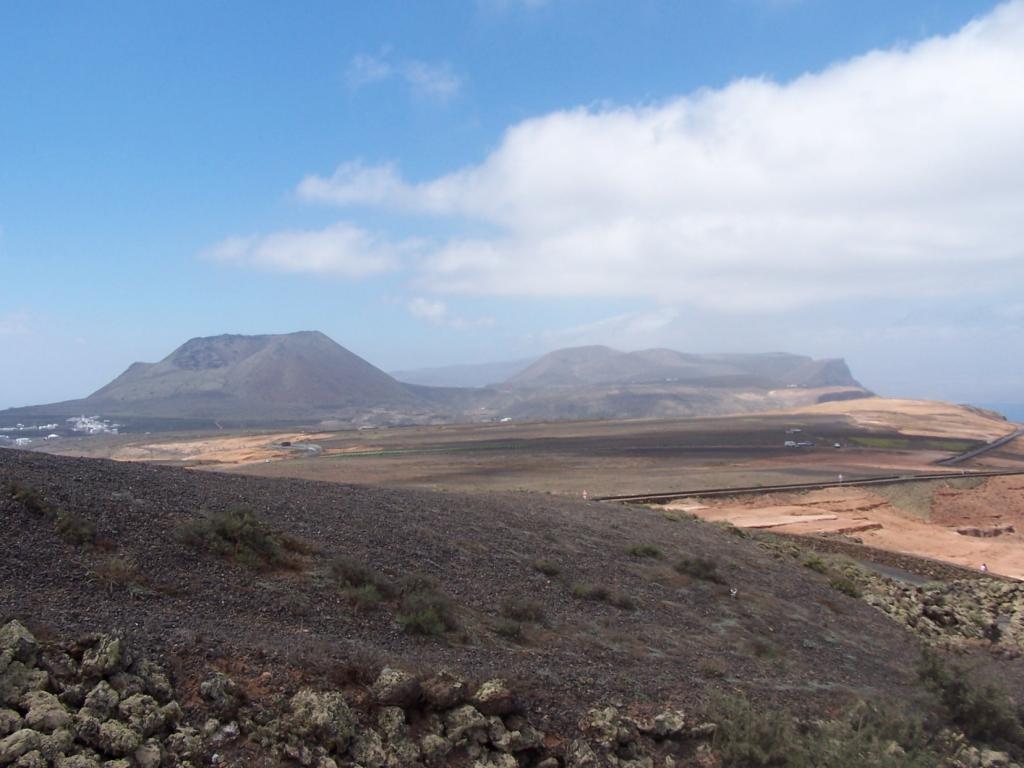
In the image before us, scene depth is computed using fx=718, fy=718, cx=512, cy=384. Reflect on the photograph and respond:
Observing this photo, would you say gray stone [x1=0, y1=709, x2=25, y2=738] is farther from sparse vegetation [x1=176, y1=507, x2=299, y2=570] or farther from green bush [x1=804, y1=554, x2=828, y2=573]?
green bush [x1=804, y1=554, x2=828, y2=573]

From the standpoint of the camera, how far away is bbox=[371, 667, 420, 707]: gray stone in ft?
26.6

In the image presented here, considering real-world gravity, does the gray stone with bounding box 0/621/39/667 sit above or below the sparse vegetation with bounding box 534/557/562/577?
above

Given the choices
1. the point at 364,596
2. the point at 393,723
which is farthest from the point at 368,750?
the point at 364,596

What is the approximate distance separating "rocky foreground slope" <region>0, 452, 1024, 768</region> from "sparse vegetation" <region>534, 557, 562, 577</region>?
57 mm

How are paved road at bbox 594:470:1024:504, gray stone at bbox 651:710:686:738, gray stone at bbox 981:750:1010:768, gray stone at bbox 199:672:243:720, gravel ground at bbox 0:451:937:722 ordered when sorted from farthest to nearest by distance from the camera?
paved road at bbox 594:470:1024:504 → gray stone at bbox 981:750:1010:768 → gray stone at bbox 651:710:686:738 → gravel ground at bbox 0:451:937:722 → gray stone at bbox 199:672:243:720

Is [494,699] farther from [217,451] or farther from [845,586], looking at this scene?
[217,451]

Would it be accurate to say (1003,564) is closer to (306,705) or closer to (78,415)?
(306,705)

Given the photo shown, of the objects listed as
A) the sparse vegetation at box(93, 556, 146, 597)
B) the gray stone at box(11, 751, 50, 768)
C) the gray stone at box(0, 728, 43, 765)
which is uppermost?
the sparse vegetation at box(93, 556, 146, 597)

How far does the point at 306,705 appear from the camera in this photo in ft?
24.7

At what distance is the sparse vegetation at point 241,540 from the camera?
11.5 metres

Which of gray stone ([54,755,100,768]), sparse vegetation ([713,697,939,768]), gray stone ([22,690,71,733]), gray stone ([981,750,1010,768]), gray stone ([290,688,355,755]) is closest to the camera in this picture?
gray stone ([54,755,100,768])

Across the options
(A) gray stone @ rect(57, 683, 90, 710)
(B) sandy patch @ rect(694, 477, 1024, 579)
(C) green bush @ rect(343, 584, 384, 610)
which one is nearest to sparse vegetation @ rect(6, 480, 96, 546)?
(C) green bush @ rect(343, 584, 384, 610)

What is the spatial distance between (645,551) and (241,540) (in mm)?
10717

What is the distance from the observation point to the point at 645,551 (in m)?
19.0
